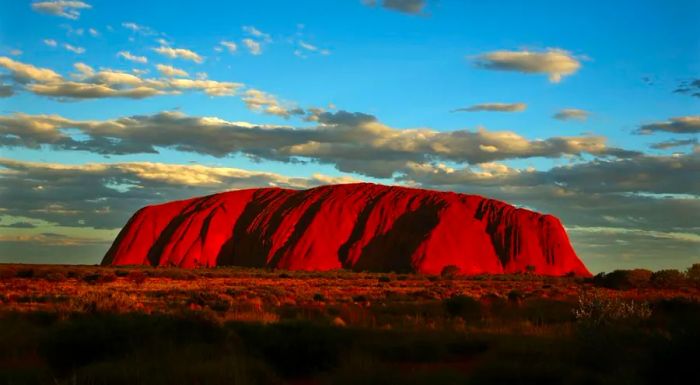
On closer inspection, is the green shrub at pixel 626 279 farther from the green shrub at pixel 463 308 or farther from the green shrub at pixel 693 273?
the green shrub at pixel 463 308

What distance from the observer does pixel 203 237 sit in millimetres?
71688

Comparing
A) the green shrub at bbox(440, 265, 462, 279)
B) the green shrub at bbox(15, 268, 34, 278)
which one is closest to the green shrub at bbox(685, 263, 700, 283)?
the green shrub at bbox(440, 265, 462, 279)

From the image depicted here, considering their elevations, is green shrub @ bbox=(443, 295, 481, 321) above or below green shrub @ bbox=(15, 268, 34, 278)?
above

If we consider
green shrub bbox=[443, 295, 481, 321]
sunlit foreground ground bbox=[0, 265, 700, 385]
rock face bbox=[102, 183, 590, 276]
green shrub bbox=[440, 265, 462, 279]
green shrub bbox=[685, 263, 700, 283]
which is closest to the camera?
sunlit foreground ground bbox=[0, 265, 700, 385]

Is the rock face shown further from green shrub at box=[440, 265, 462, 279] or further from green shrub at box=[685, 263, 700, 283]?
green shrub at box=[685, 263, 700, 283]

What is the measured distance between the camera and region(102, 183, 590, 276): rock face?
6431 centimetres

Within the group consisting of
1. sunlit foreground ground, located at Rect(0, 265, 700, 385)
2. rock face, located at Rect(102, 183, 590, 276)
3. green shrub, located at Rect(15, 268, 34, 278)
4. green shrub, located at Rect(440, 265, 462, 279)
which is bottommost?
green shrub, located at Rect(15, 268, 34, 278)

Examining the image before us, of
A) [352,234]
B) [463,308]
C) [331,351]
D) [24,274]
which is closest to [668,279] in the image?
[463,308]

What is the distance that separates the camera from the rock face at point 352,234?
64312 millimetres

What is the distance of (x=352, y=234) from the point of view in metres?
68.4

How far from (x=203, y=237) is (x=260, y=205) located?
7797mm

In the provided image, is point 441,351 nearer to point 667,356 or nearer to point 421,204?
point 667,356

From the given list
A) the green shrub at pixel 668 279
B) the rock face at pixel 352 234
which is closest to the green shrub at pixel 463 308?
the green shrub at pixel 668 279

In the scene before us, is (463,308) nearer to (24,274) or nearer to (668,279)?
(668,279)
